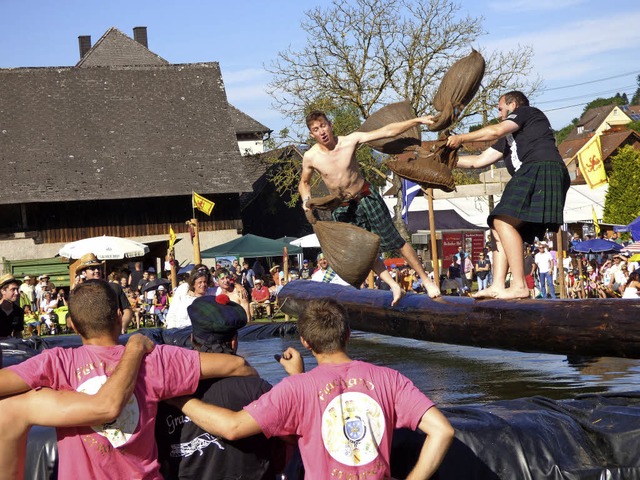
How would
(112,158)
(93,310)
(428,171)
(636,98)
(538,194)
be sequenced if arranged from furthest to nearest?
(636,98) → (112,158) → (428,171) → (538,194) → (93,310)

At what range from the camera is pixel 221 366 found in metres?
4.15

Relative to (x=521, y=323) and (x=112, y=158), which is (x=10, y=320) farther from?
(x=112, y=158)

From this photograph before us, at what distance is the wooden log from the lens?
7.14 meters

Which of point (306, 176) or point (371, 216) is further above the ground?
point (306, 176)

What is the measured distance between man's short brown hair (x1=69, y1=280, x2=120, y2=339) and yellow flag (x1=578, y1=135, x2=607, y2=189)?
25.4 meters

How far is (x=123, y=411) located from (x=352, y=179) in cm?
539

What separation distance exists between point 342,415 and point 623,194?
43541mm

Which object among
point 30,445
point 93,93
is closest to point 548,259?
point 30,445

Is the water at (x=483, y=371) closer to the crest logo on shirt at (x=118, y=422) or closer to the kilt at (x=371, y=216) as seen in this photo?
the kilt at (x=371, y=216)

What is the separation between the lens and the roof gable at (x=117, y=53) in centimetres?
5478

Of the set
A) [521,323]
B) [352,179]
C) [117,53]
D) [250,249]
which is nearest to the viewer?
[521,323]

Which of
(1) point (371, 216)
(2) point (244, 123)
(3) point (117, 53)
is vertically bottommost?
(1) point (371, 216)

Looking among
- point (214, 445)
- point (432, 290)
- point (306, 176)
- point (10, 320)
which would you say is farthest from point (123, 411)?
point (10, 320)

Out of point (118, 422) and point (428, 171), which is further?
point (428, 171)
